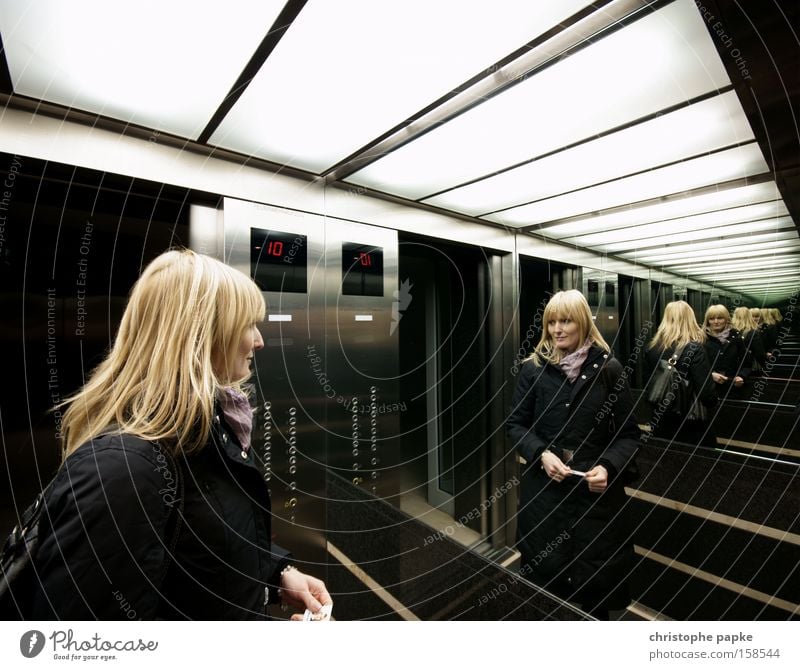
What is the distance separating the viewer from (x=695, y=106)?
40cm

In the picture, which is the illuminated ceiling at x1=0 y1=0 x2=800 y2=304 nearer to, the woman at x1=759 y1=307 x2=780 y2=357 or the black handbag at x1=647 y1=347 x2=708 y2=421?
the woman at x1=759 y1=307 x2=780 y2=357

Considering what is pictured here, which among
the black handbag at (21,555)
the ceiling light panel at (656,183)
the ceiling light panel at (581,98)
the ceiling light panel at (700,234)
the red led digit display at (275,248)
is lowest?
the black handbag at (21,555)

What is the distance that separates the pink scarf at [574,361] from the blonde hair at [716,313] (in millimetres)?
138

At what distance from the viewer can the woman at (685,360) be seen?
461 mm

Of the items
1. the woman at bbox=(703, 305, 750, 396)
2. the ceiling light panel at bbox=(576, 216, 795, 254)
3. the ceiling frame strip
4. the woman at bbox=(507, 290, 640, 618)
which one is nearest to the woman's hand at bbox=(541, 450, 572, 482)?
the woman at bbox=(507, 290, 640, 618)

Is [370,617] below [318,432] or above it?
below

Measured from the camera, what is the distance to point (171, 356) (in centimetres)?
37

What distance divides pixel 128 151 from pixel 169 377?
413 millimetres

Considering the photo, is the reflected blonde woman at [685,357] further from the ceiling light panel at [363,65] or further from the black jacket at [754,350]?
the ceiling light panel at [363,65]

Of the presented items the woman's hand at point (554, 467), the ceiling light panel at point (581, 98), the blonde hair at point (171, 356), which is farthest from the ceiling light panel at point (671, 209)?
the blonde hair at point (171, 356)

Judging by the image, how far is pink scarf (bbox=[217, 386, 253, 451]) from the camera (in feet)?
1.36

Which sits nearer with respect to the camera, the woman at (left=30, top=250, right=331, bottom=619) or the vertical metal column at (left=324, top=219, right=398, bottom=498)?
the woman at (left=30, top=250, right=331, bottom=619)
